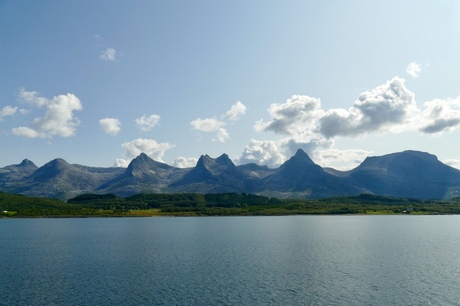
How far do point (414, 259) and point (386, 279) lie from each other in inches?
1122

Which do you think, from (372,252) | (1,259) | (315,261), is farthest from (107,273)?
(372,252)

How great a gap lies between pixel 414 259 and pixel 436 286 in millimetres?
30207

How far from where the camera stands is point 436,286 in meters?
67.2

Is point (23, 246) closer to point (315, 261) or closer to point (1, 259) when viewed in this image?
point (1, 259)

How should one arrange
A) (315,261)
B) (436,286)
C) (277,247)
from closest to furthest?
(436,286) < (315,261) < (277,247)

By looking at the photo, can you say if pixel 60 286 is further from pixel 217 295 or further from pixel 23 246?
pixel 23 246

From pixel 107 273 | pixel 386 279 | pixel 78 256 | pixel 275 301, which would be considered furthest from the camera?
pixel 78 256

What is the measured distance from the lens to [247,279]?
2891 inches

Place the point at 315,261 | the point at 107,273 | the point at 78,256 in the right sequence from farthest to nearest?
the point at 78,256, the point at 315,261, the point at 107,273

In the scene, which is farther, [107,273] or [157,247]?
[157,247]

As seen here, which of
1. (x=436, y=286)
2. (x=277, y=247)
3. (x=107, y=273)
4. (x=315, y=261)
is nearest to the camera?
(x=436, y=286)

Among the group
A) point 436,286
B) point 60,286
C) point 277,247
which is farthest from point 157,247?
point 436,286

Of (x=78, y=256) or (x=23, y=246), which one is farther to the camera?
(x=23, y=246)

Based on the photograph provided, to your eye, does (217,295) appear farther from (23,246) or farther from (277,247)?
(23,246)
